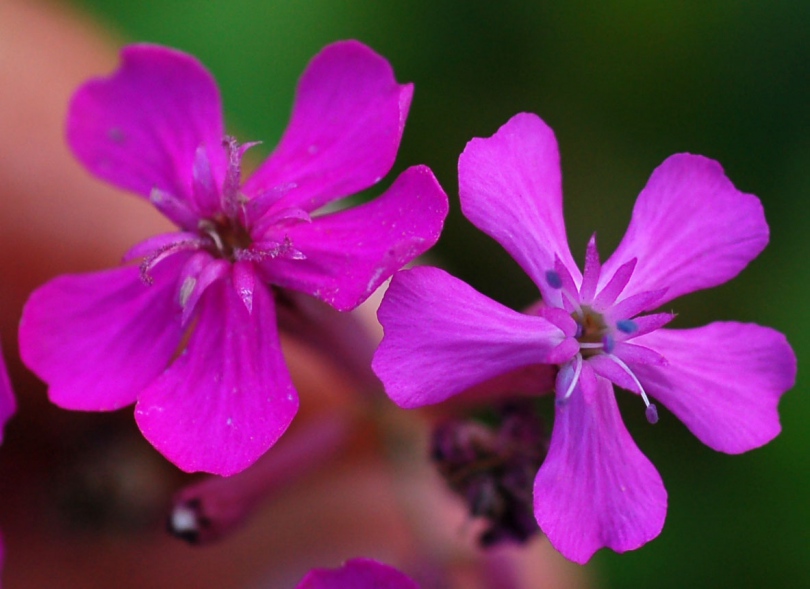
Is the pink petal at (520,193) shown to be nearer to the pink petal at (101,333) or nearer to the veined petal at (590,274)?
the veined petal at (590,274)

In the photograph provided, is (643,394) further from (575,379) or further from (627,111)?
(627,111)

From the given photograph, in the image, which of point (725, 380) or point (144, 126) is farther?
point (144, 126)

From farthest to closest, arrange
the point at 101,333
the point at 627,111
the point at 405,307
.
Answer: the point at 627,111, the point at 101,333, the point at 405,307

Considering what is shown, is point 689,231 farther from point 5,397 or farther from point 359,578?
point 5,397

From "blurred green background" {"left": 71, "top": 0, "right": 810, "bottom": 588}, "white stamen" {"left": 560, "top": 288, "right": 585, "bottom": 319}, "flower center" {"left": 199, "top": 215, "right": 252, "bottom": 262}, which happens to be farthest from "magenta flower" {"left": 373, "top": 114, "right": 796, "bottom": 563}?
"blurred green background" {"left": 71, "top": 0, "right": 810, "bottom": 588}

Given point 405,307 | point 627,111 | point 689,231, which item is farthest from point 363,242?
point 627,111

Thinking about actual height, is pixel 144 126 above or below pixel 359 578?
above

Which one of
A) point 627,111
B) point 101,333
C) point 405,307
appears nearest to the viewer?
point 405,307
